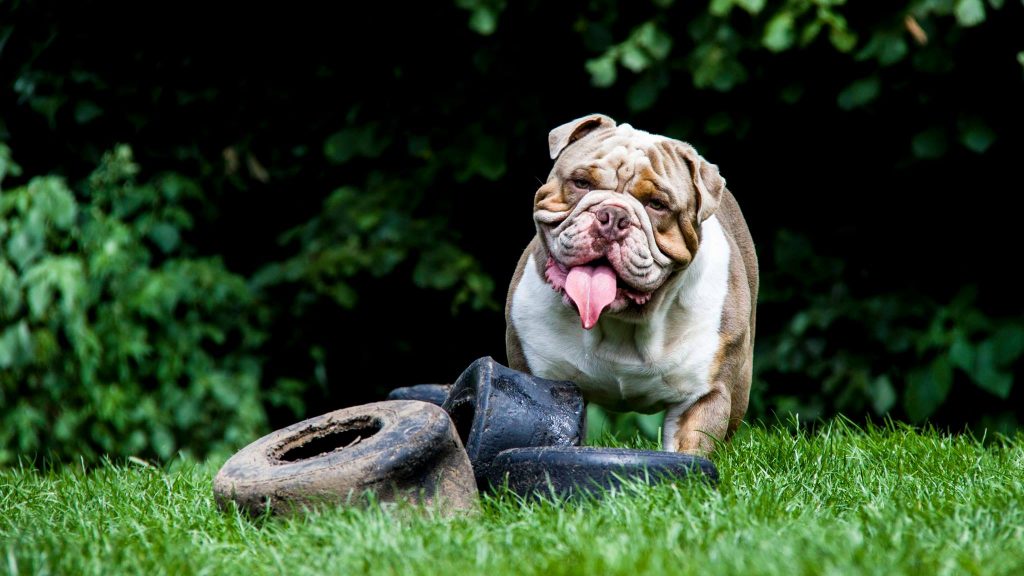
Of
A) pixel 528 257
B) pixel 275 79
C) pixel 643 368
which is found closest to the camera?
pixel 643 368

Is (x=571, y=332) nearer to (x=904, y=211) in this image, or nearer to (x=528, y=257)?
(x=528, y=257)

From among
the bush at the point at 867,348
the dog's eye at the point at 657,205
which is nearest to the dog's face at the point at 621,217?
the dog's eye at the point at 657,205

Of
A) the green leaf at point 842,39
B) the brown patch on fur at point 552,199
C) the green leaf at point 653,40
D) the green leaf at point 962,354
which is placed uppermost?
the green leaf at point 653,40

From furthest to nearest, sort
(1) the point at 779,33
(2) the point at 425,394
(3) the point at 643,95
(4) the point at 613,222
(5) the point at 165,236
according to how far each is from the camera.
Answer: (5) the point at 165,236 → (3) the point at 643,95 → (1) the point at 779,33 → (2) the point at 425,394 → (4) the point at 613,222

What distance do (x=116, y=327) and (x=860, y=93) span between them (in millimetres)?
3905

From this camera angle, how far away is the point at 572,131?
14.2 feet

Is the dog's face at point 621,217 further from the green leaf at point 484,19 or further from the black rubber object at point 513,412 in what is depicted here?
the green leaf at point 484,19

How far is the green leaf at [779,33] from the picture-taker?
5.55 metres

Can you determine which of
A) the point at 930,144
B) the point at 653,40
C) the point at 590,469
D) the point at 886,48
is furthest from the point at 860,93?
the point at 590,469

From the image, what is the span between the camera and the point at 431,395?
5.02 m

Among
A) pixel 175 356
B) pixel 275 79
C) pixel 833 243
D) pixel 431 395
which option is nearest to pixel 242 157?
pixel 275 79

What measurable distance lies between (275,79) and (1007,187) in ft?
13.3

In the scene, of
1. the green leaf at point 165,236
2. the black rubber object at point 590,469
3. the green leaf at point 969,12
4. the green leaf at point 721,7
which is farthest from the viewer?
the green leaf at point 165,236

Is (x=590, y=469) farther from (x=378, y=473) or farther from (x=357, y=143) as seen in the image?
(x=357, y=143)
